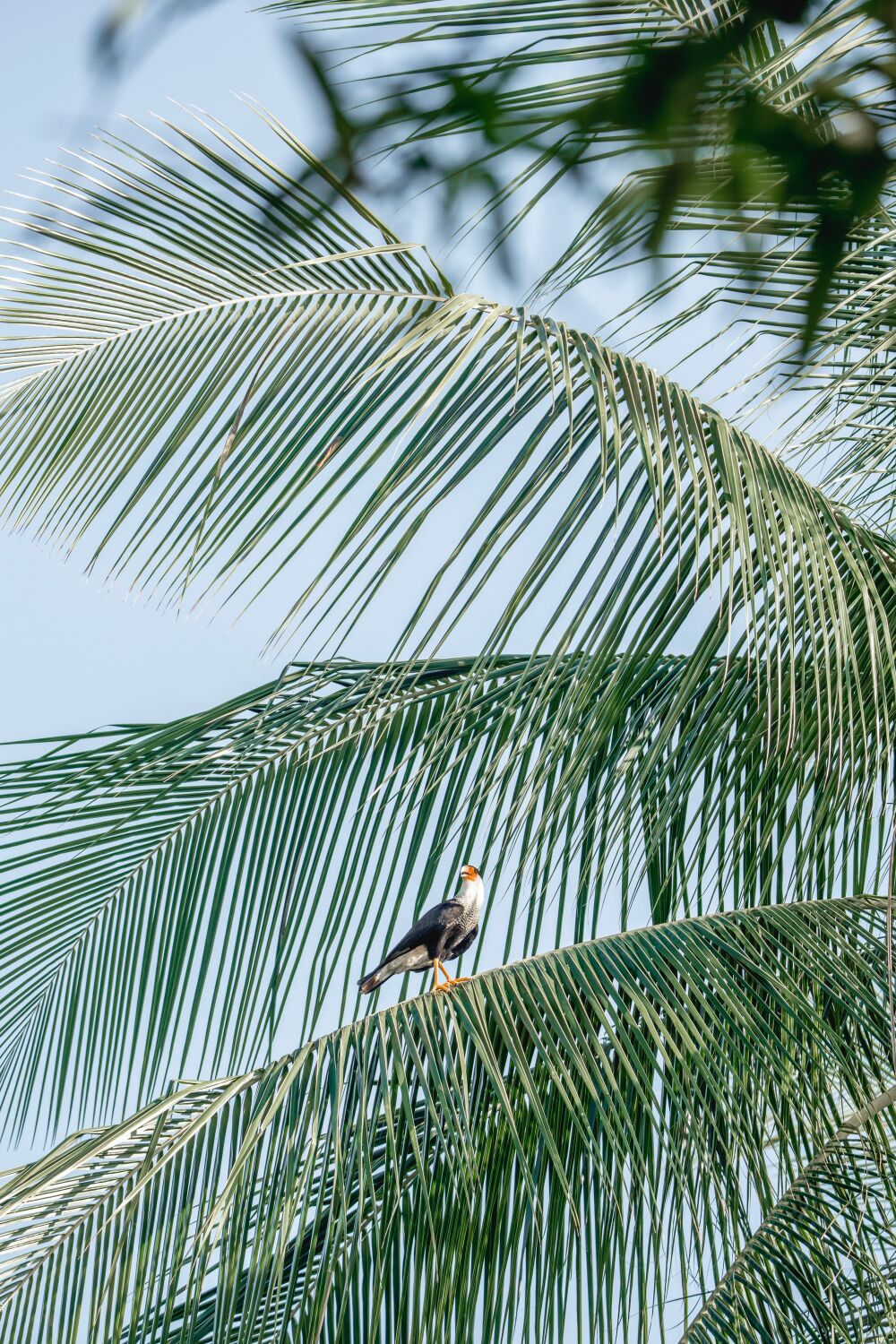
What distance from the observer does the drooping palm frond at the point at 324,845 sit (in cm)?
179

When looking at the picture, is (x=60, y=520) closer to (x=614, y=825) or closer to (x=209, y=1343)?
(x=614, y=825)

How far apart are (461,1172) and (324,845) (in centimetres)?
94

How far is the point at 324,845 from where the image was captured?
93.6 inches

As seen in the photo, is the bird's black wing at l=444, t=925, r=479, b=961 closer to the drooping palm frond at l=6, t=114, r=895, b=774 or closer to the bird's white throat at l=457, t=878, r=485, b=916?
the bird's white throat at l=457, t=878, r=485, b=916

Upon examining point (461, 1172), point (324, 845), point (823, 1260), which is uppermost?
point (324, 845)

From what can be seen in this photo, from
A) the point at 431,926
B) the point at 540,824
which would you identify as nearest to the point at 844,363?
the point at 540,824

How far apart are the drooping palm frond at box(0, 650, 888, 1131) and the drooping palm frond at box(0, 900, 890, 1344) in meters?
0.19

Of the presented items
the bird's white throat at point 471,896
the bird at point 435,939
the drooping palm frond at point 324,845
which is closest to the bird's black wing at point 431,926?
the bird at point 435,939

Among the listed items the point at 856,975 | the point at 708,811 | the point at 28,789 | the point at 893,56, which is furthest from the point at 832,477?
the point at 893,56

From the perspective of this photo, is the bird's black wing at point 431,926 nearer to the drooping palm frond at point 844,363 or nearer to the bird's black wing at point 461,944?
the bird's black wing at point 461,944

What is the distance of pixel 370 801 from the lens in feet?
7.52

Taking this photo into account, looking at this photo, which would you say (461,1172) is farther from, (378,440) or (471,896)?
(471,896)

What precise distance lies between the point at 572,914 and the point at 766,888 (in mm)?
290

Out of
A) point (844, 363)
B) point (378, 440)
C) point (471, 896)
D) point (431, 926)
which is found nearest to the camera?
point (378, 440)
